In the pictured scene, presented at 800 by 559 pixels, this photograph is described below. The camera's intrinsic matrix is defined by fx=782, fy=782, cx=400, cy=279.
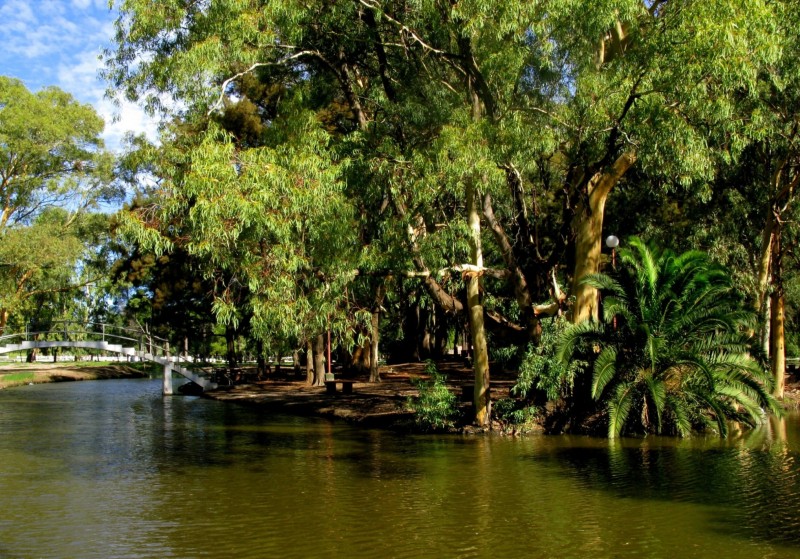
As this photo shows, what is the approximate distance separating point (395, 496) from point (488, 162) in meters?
6.99

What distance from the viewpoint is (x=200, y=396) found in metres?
36.7

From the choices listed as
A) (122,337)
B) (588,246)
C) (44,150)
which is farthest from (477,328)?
(44,150)

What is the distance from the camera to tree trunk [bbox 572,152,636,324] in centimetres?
1950

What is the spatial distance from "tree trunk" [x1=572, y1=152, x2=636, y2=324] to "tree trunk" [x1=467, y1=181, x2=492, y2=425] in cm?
262

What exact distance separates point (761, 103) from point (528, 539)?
13942 mm

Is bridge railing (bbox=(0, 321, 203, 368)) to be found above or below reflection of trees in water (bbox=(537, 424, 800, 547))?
above

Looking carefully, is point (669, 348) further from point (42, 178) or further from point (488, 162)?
point (42, 178)

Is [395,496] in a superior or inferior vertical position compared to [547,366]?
inferior

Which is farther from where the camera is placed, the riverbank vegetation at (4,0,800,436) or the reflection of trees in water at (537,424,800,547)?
the riverbank vegetation at (4,0,800,436)

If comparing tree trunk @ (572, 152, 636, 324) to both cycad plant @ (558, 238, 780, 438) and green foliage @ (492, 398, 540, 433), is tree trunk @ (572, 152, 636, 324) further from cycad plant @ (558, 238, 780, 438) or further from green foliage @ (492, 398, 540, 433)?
green foliage @ (492, 398, 540, 433)

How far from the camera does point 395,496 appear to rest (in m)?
12.2

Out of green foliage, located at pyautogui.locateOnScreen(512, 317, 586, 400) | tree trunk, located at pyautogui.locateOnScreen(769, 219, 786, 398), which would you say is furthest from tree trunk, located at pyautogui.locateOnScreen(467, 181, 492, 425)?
tree trunk, located at pyautogui.locateOnScreen(769, 219, 786, 398)

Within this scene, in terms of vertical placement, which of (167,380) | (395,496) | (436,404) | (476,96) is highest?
(476,96)

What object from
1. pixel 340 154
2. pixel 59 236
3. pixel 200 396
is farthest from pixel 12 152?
pixel 340 154
